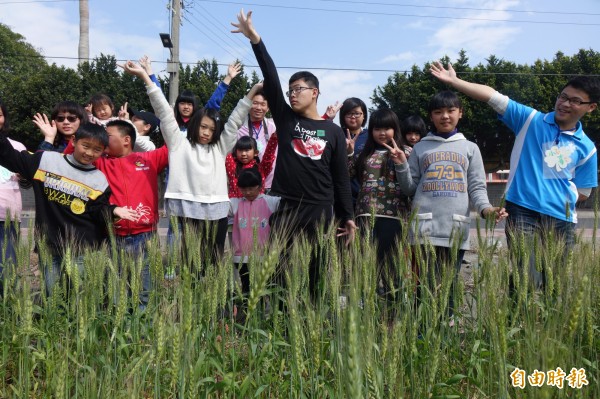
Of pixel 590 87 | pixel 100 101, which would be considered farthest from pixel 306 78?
pixel 100 101

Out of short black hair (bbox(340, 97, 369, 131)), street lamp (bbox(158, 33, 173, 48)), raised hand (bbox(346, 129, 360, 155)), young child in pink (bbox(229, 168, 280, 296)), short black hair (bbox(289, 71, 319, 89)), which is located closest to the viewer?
short black hair (bbox(289, 71, 319, 89))

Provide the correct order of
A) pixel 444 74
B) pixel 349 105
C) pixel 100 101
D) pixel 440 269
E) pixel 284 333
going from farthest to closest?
pixel 100 101, pixel 349 105, pixel 444 74, pixel 440 269, pixel 284 333

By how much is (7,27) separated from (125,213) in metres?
51.0

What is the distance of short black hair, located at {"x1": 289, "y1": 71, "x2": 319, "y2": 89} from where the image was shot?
3.51m

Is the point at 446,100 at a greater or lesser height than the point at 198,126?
greater

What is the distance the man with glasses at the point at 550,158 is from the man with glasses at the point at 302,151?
2.81 ft

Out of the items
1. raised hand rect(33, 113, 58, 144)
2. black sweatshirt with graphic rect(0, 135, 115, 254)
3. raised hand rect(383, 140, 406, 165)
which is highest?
raised hand rect(33, 113, 58, 144)

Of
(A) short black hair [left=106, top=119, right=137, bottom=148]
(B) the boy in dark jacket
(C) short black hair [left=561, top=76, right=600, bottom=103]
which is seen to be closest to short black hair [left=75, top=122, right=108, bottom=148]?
(B) the boy in dark jacket

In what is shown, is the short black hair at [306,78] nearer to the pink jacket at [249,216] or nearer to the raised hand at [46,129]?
the pink jacket at [249,216]

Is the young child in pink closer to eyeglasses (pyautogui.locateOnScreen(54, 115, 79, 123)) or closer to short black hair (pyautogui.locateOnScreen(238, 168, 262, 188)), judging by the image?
short black hair (pyautogui.locateOnScreen(238, 168, 262, 188))

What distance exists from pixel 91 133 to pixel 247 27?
125cm

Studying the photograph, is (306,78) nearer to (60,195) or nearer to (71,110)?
(60,195)

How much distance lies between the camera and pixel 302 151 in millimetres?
3445

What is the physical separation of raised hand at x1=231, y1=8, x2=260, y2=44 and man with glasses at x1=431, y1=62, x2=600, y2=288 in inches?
48.0
